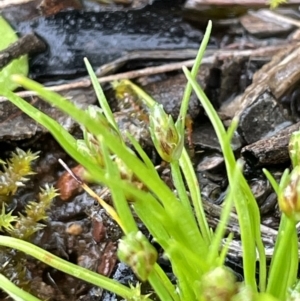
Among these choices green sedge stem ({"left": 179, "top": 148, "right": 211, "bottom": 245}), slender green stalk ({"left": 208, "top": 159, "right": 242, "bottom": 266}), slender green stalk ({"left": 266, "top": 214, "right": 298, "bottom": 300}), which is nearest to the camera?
slender green stalk ({"left": 208, "top": 159, "right": 242, "bottom": 266})

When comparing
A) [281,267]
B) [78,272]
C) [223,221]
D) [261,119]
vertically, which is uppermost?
[223,221]

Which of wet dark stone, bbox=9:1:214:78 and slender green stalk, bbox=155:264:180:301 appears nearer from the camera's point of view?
slender green stalk, bbox=155:264:180:301

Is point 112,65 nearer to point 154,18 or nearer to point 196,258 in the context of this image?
point 154,18

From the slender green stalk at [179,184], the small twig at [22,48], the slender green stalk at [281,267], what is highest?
the small twig at [22,48]

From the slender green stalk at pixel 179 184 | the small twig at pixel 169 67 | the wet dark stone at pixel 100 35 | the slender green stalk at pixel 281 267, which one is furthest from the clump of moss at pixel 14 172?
the slender green stalk at pixel 281 267

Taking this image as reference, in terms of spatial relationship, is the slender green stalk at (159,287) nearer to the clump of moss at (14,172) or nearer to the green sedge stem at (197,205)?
the green sedge stem at (197,205)

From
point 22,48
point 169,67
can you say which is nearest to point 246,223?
point 169,67

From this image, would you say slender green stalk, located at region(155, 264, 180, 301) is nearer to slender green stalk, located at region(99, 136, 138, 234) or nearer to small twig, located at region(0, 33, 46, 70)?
slender green stalk, located at region(99, 136, 138, 234)

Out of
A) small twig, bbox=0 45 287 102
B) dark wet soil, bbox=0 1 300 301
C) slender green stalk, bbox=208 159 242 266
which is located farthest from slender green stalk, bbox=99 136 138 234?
small twig, bbox=0 45 287 102

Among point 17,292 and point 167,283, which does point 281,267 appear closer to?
point 167,283
